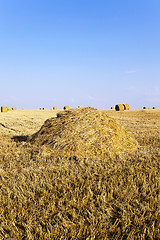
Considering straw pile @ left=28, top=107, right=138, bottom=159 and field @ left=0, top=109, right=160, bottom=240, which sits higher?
straw pile @ left=28, top=107, right=138, bottom=159

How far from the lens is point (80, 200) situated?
2605 millimetres

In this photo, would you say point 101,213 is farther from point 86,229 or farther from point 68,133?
point 68,133

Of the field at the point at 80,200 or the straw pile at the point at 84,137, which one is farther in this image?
the straw pile at the point at 84,137

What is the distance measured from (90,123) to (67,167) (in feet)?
7.39

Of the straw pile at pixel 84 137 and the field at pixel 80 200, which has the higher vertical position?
the straw pile at pixel 84 137

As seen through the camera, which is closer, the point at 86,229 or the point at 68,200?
the point at 86,229

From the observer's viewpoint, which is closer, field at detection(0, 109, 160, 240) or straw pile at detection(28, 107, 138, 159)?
field at detection(0, 109, 160, 240)

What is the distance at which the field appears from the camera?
210 centimetres

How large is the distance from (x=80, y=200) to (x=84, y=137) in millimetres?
2640

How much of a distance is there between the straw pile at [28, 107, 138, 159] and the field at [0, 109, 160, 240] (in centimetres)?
63

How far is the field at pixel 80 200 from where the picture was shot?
210 cm

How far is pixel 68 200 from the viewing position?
2.61 metres

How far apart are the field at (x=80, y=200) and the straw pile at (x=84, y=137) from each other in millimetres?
625

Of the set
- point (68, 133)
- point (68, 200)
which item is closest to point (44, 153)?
point (68, 133)
